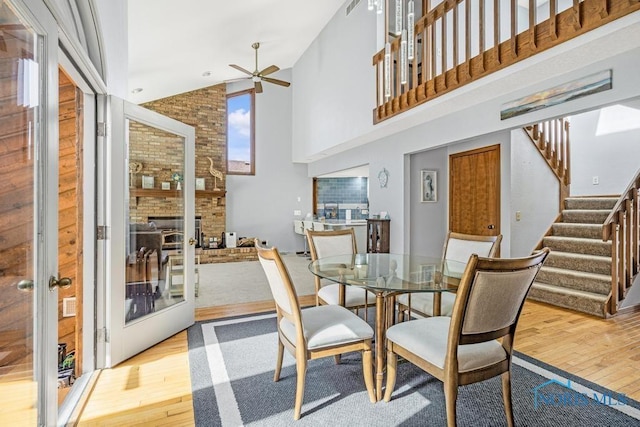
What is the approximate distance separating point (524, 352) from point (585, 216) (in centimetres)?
319

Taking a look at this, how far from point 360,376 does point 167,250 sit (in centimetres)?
209

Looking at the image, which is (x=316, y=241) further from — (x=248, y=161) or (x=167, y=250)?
(x=248, y=161)

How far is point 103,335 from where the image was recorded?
2.31m

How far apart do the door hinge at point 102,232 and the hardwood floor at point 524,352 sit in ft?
3.02

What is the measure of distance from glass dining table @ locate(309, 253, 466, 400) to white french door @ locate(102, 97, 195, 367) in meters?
1.39

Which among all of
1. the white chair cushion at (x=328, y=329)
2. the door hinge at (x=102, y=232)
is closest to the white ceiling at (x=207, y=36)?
the door hinge at (x=102, y=232)

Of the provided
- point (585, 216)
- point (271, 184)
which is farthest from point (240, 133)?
point (585, 216)

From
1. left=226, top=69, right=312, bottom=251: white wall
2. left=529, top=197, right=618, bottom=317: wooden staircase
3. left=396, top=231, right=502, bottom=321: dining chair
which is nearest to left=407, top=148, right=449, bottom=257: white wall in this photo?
left=529, top=197, right=618, bottom=317: wooden staircase

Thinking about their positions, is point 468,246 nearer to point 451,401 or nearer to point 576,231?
point 451,401

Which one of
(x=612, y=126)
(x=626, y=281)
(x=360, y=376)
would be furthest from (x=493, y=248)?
(x=612, y=126)

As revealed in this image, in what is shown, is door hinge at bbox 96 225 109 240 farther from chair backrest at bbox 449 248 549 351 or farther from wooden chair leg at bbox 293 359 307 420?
chair backrest at bbox 449 248 549 351

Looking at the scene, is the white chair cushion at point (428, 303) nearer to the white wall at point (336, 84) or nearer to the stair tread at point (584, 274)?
the stair tread at point (584, 274)

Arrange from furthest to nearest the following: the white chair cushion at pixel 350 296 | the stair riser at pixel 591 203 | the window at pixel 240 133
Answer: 1. the window at pixel 240 133
2. the stair riser at pixel 591 203
3. the white chair cushion at pixel 350 296

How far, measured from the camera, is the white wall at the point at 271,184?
26.4 ft
